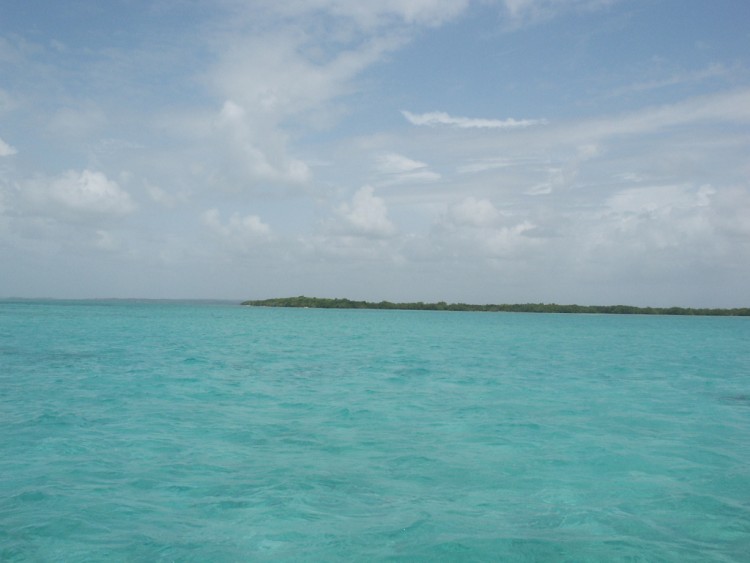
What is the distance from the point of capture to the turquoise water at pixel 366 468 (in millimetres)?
7328

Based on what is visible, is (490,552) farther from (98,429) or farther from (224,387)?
(224,387)

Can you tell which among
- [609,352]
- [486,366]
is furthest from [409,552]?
[609,352]

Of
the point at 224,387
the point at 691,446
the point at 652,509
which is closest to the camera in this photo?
the point at 652,509

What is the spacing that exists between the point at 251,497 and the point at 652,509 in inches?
245

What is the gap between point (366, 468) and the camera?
1042cm

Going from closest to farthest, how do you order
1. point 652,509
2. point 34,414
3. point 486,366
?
1. point 652,509
2. point 34,414
3. point 486,366

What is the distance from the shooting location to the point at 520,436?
524 inches

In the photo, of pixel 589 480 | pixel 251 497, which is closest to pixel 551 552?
pixel 589 480

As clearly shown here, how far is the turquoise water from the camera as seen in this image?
733 centimetres

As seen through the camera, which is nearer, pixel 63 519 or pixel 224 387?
pixel 63 519

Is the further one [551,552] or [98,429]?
[98,429]

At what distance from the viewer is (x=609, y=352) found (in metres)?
37.8

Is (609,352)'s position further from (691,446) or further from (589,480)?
(589,480)

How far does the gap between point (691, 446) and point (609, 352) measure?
26605 millimetres
